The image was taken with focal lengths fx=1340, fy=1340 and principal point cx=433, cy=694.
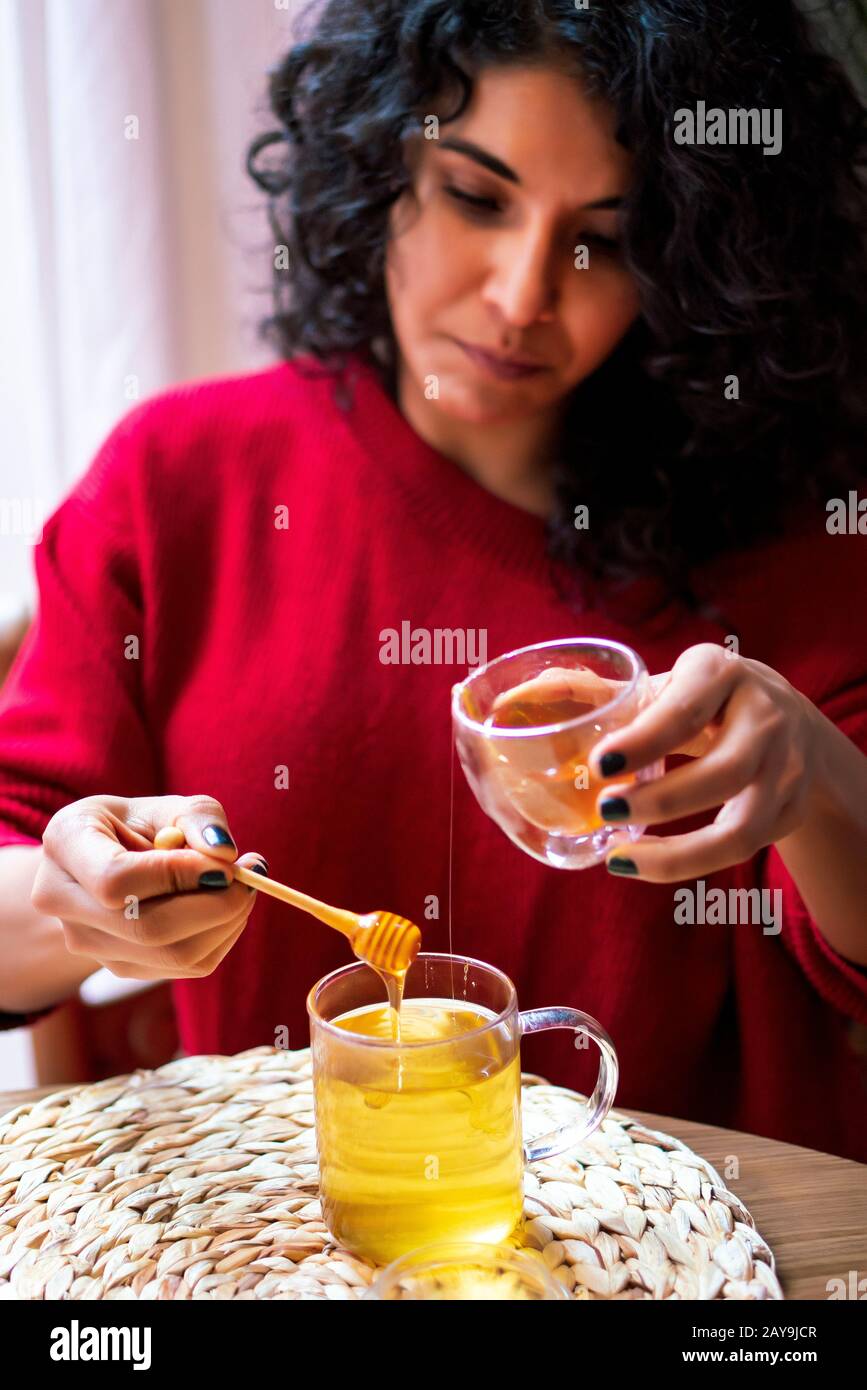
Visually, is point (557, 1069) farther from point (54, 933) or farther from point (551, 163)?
point (551, 163)

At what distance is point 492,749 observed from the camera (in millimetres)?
588

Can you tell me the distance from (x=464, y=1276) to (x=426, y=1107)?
2.7 inches

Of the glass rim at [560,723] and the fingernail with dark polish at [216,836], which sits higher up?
the glass rim at [560,723]

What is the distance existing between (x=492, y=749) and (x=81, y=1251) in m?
0.30

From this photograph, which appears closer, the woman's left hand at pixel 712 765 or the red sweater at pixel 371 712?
the woman's left hand at pixel 712 765

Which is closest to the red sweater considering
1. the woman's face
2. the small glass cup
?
the woman's face

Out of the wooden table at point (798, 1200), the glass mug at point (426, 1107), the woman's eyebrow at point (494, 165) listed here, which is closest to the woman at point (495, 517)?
the woman's eyebrow at point (494, 165)

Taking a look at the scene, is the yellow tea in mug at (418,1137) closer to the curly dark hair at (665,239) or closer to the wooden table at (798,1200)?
the wooden table at (798,1200)

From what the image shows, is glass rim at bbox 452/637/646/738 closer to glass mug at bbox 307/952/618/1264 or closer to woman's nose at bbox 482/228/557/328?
glass mug at bbox 307/952/618/1264

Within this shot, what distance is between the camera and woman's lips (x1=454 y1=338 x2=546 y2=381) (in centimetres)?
90

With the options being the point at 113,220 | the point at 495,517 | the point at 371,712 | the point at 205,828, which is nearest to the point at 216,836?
the point at 205,828

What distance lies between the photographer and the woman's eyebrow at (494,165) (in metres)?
0.82

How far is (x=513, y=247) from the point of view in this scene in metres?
0.84

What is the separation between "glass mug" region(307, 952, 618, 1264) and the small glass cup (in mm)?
28
